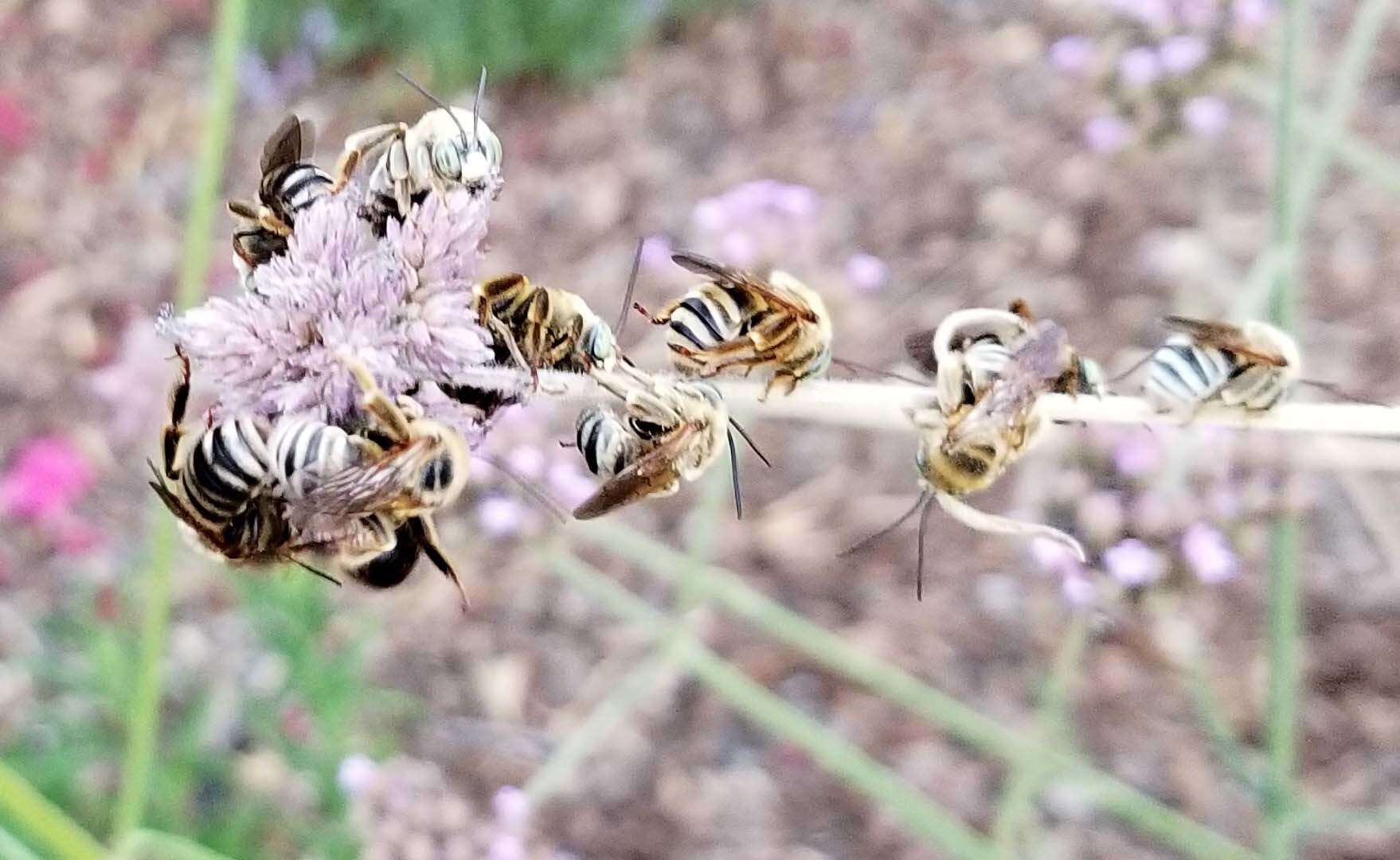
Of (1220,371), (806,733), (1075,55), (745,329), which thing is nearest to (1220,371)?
(1220,371)

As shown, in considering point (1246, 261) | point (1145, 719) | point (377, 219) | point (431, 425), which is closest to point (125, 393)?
point (377, 219)

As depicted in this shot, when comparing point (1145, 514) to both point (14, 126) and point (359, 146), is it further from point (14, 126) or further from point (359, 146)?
point (14, 126)

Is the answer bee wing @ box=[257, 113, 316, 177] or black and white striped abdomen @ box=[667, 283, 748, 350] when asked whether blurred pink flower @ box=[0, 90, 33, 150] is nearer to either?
bee wing @ box=[257, 113, 316, 177]

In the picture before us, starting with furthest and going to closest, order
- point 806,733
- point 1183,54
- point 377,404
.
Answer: point 1183,54
point 806,733
point 377,404

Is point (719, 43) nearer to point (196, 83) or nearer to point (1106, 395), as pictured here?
point (196, 83)

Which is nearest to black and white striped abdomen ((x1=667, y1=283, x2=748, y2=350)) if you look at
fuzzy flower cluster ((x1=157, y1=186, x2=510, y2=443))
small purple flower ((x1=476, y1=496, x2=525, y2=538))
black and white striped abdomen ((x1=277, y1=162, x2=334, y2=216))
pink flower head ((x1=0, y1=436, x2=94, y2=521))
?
fuzzy flower cluster ((x1=157, y1=186, x2=510, y2=443))

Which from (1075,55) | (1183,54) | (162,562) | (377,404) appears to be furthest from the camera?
(1075,55)
